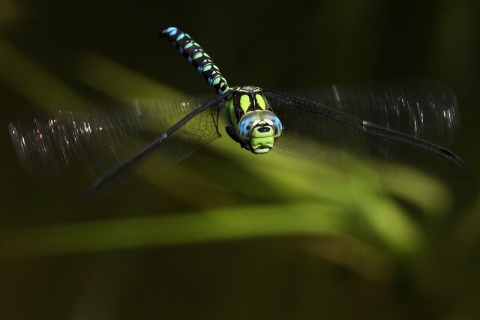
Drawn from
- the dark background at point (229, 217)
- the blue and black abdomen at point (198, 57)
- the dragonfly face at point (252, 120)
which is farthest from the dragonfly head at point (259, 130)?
the dark background at point (229, 217)

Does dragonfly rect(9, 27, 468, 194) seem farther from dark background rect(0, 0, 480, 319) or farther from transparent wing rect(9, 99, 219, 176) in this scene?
dark background rect(0, 0, 480, 319)

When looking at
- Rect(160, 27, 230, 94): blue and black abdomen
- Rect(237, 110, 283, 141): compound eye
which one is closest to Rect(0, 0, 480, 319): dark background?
Rect(160, 27, 230, 94): blue and black abdomen

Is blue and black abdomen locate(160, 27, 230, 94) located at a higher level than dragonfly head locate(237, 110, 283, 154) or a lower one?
higher

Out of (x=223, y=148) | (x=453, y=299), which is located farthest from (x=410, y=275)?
(x=223, y=148)

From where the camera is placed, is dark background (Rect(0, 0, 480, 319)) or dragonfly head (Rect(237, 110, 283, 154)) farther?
dark background (Rect(0, 0, 480, 319))

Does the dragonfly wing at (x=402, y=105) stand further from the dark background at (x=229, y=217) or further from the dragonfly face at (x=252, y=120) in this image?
the dark background at (x=229, y=217)

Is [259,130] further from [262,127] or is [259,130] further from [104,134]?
[104,134]

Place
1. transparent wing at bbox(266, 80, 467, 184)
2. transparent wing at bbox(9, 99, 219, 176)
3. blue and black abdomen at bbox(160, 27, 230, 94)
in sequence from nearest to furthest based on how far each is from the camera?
1. transparent wing at bbox(9, 99, 219, 176)
2. transparent wing at bbox(266, 80, 467, 184)
3. blue and black abdomen at bbox(160, 27, 230, 94)
